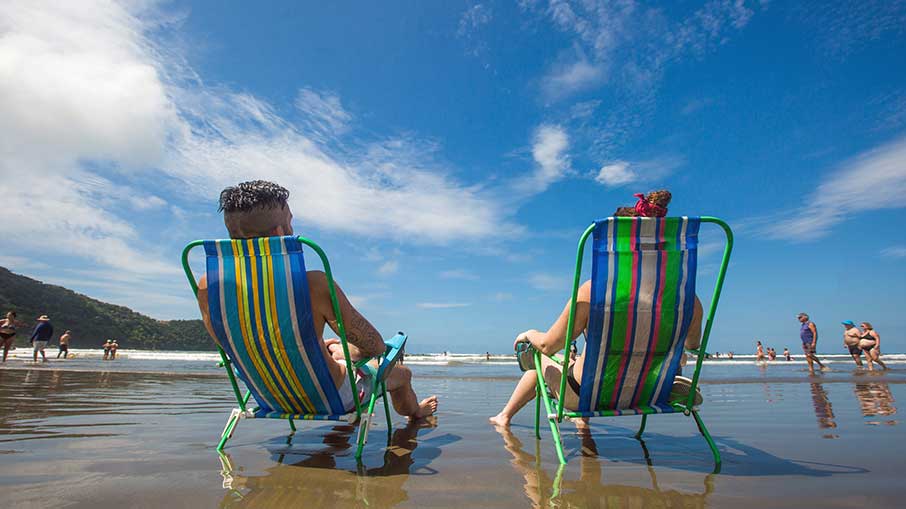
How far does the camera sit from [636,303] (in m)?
2.56

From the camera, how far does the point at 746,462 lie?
275cm

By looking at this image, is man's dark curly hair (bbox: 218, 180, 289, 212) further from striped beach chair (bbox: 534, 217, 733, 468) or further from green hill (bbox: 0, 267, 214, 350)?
green hill (bbox: 0, 267, 214, 350)

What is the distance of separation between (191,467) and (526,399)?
2.51 meters

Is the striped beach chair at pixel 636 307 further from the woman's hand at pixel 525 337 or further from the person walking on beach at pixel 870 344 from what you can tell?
the person walking on beach at pixel 870 344

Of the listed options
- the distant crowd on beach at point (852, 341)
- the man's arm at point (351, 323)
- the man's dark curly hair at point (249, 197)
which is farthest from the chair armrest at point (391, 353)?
the distant crowd on beach at point (852, 341)

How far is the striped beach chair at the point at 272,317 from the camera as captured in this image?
2.48m

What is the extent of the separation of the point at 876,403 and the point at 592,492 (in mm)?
5778

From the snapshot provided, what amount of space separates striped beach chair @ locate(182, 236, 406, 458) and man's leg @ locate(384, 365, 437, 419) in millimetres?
874

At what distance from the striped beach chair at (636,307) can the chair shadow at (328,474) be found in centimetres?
93

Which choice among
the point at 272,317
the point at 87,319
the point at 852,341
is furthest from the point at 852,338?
the point at 87,319

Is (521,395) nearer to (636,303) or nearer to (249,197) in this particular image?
(636,303)

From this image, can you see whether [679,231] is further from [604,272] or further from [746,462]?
[746,462]

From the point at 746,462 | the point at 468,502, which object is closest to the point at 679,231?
the point at 746,462

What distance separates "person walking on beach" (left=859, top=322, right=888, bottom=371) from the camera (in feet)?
47.5
